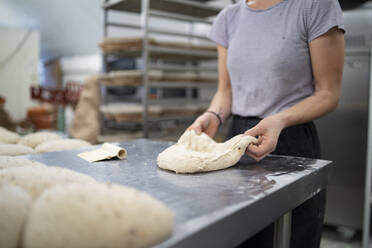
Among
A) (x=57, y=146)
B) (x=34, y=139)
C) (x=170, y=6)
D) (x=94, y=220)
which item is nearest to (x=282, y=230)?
(x=94, y=220)

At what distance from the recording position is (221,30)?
144 cm

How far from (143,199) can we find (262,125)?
613 millimetres

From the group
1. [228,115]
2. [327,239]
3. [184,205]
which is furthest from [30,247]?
[327,239]

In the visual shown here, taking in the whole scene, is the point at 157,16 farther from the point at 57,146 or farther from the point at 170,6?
the point at 57,146

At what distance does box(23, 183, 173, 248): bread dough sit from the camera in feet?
1.45

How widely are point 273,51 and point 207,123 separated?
37cm

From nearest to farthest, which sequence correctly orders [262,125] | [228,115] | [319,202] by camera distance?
[262,125] < [319,202] < [228,115]

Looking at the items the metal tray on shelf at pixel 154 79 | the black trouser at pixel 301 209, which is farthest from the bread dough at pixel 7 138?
the metal tray on shelf at pixel 154 79

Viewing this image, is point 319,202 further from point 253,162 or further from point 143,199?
point 143,199

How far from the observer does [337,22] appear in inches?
42.1

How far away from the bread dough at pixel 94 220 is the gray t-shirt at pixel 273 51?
861mm

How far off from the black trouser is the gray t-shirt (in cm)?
10

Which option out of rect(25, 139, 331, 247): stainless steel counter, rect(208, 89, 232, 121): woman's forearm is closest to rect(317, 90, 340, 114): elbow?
rect(25, 139, 331, 247): stainless steel counter

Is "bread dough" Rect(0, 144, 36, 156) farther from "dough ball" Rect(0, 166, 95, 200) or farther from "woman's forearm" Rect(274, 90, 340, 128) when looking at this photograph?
"woman's forearm" Rect(274, 90, 340, 128)
